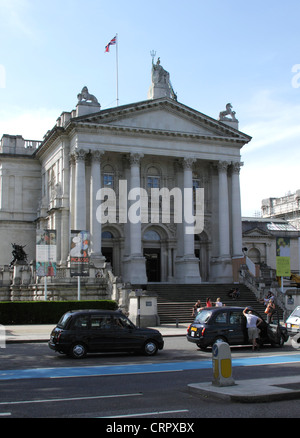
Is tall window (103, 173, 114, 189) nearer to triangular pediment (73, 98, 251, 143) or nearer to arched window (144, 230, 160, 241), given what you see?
triangular pediment (73, 98, 251, 143)

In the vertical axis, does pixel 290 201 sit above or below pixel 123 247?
above

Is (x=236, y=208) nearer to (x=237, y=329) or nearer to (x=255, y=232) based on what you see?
(x=255, y=232)

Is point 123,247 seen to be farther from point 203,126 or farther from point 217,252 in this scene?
point 203,126

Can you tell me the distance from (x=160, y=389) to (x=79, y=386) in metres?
1.95

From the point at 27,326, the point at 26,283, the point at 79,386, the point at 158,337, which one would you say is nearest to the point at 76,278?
the point at 26,283

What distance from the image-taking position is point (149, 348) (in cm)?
1953

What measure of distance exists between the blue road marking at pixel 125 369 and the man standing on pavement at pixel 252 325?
250 cm

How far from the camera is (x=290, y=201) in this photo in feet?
256

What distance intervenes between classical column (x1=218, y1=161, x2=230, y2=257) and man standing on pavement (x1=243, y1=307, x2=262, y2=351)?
86.3ft

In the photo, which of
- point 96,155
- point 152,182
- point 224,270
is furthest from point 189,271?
point 96,155

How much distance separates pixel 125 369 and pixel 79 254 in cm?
2033

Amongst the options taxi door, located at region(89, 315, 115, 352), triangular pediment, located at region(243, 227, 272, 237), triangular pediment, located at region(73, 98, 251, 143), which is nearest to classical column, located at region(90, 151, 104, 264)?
triangular pediment, located at region(73, 98, 251, 143)

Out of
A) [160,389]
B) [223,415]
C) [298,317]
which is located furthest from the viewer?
[298,317]

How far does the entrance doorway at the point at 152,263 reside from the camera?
160ft
